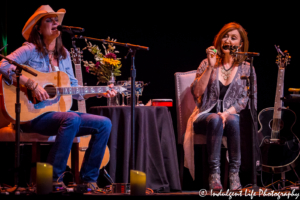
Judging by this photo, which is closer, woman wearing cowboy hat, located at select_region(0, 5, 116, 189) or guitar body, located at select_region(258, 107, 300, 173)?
woman wearing cowboy hat, located at select_region(0, 5, 116, 189)

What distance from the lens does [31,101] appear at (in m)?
3.04

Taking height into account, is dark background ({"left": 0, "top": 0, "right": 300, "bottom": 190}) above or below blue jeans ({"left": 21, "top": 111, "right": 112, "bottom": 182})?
above

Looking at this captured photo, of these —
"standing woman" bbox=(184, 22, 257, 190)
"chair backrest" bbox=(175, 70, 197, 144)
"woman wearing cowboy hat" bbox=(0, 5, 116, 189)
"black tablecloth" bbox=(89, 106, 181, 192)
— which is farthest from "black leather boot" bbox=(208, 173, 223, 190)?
"woman wearing cowboy hat" bbox=(0, 5, 116, 189)

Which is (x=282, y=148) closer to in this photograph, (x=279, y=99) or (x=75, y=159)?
(x=279, y=99)

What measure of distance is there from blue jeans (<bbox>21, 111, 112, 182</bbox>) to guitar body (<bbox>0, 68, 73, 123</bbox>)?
67 millimetres

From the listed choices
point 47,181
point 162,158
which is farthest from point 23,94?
point 162,158

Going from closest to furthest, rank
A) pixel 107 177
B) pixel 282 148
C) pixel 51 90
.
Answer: pixel 51 90, pixel 107 177, pixel 282 148

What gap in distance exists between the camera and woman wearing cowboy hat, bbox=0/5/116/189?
9.49 ft

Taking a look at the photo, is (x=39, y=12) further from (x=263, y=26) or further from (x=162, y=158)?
(x=263, y=26)

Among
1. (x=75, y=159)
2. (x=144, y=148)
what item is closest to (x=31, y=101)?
(x=75, y=159)

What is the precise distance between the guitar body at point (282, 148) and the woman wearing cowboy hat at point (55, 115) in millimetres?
1602

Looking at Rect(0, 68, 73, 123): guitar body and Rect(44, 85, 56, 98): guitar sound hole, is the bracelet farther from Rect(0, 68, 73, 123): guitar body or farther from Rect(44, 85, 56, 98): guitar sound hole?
Rect(44, 85, 56, 98): guitar sound hole

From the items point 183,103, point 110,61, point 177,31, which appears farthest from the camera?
point 177,31

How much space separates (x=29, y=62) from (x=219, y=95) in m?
1.89
